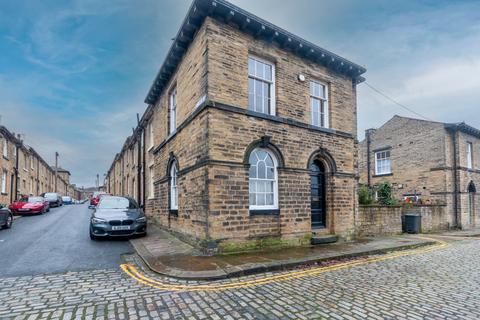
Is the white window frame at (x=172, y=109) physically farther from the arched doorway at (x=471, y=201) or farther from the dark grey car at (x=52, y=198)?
the dark grey car at (x=52, y=198)

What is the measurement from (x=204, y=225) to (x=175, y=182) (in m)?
4.14

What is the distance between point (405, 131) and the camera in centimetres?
2083

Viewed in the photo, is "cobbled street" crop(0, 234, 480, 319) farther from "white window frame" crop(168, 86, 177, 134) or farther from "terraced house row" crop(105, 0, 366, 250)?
"white window frame" crop(168, 86, 177, 134)

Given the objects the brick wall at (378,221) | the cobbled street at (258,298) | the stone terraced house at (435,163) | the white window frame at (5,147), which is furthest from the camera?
the white window frame at (5,147)

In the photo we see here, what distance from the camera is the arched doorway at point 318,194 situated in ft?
34.9

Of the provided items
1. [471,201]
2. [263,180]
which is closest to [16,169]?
[263,180]

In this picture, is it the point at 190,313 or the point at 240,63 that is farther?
A: the point at 240,63

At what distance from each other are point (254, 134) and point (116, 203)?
21.8 feet

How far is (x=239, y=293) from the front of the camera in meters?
5.03

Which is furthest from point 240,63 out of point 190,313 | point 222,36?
point 190,313

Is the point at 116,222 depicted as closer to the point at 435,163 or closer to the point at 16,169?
the point at 435,163

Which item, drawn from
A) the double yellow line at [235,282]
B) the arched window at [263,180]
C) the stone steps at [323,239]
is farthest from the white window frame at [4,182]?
the stone steps at [323,239]

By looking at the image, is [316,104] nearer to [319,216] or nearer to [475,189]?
[319,216]

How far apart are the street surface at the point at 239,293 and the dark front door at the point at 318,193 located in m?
3.27
